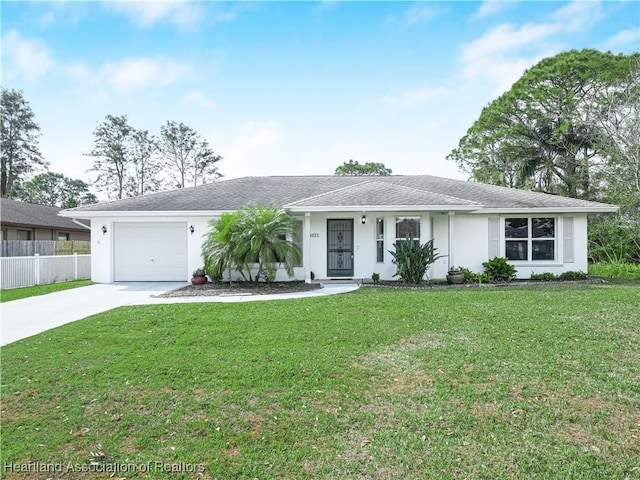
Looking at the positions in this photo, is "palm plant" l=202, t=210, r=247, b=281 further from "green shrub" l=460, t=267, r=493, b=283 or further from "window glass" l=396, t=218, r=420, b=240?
"green shrub" l=460, t=267, r=493, b=283

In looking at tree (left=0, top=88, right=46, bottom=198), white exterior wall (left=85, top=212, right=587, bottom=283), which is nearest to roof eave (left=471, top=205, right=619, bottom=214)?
white exterior wall (left=85, top=212, right=587, bottom=283)

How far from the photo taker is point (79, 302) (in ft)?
29.5

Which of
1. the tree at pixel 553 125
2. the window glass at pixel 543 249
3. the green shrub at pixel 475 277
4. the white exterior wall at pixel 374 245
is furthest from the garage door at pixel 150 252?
the tree at pixel 553 125

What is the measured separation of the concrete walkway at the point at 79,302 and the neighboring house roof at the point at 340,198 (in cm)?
284

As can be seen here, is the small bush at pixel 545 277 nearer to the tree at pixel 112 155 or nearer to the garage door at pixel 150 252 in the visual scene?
the garage door at pixel 150 252

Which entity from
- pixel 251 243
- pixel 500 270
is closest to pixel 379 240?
pixel 500 270

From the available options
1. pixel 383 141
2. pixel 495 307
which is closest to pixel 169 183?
pixel 383 141

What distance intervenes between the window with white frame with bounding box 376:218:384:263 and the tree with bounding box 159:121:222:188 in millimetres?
27101

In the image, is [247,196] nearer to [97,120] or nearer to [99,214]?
[99,214]

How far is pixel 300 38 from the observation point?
10.8 metres

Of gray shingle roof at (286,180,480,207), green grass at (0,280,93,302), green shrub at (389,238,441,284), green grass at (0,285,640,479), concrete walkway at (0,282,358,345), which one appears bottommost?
green grass at (0,285,640,479)

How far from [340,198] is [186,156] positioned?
28287 mm

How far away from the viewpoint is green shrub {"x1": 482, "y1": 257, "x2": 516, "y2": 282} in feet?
40.0

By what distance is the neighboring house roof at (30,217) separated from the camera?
18586 mm
